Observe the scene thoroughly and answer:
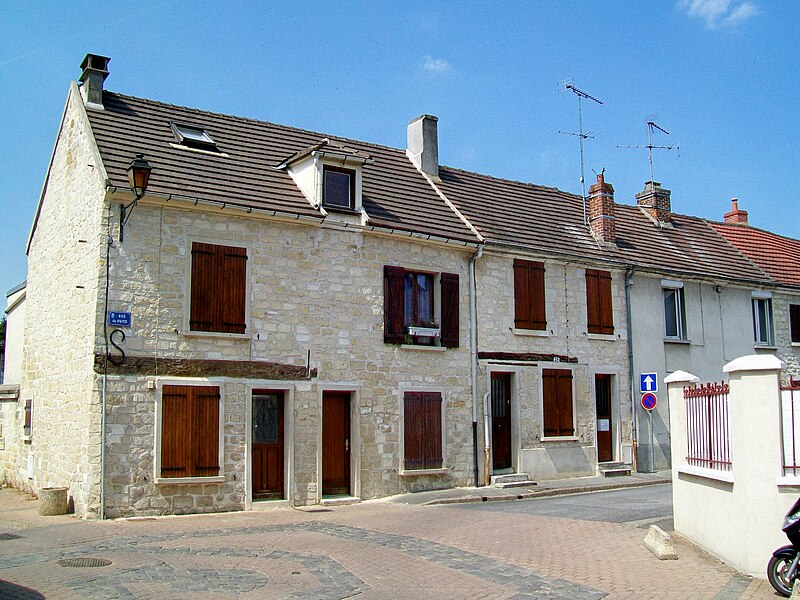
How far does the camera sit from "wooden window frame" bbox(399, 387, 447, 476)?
16.8 m

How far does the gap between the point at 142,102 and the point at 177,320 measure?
5611 mm

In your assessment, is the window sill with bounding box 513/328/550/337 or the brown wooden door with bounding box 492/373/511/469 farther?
the window sill with bounding box 513/328/550/337

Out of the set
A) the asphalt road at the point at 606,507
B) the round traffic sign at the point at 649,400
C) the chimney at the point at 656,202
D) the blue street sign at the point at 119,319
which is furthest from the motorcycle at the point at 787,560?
the chimney at the point at 656,202

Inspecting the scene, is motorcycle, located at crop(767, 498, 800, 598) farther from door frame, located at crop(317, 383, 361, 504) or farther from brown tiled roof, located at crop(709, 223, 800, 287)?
brown tiled roof, located at crop(709, 223, 800, 287)

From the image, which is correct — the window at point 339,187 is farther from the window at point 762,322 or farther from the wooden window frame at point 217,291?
the window at point 762,322

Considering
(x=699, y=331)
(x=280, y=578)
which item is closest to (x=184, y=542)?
(x=280, y=578)

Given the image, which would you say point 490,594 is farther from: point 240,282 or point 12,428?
point 12,428

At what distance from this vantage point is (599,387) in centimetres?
2080

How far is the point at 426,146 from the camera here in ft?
69.5

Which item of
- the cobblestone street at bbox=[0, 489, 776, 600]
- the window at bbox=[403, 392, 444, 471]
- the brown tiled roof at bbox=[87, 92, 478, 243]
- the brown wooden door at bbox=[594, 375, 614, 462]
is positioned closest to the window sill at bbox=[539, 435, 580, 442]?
the brown wooden door at bbox=[594, 375, 614, 462]

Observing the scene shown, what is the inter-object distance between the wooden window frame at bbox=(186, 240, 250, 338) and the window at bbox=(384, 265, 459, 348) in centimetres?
325

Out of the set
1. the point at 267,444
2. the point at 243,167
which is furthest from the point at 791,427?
the point at 243,167

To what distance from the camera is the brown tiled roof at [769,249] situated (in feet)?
83.9

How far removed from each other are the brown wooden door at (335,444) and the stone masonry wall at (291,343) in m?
0.29
